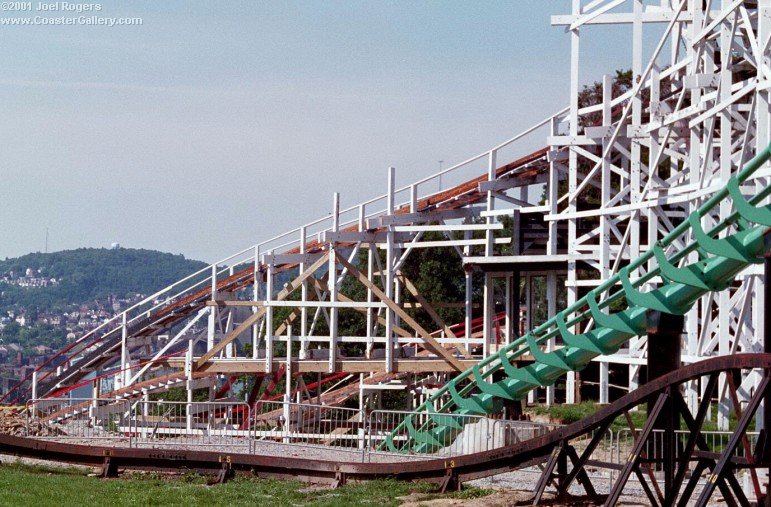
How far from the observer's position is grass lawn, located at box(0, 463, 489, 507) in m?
19.4

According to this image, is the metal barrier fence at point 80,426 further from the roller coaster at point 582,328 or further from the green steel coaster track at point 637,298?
the green steel coaster track at point 637,298

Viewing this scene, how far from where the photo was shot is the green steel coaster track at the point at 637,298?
69.8 ft

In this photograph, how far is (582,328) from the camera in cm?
3988

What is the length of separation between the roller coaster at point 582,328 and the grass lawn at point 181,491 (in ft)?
1.76

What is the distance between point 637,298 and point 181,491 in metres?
8.32

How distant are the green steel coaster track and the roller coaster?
44mm

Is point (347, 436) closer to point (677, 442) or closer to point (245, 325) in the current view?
point (677, 442)

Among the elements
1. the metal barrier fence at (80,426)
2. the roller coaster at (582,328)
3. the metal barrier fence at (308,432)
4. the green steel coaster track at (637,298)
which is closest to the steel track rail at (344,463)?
the roller coaster at (582,328)

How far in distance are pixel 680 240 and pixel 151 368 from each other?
54.5ft

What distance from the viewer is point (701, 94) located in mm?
31031

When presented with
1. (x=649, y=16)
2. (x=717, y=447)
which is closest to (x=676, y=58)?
(x=649, y=16)

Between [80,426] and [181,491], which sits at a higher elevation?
[80,426]

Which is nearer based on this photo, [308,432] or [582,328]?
[308,432]

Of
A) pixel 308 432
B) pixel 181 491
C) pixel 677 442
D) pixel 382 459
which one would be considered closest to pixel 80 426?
pixel 308 432
